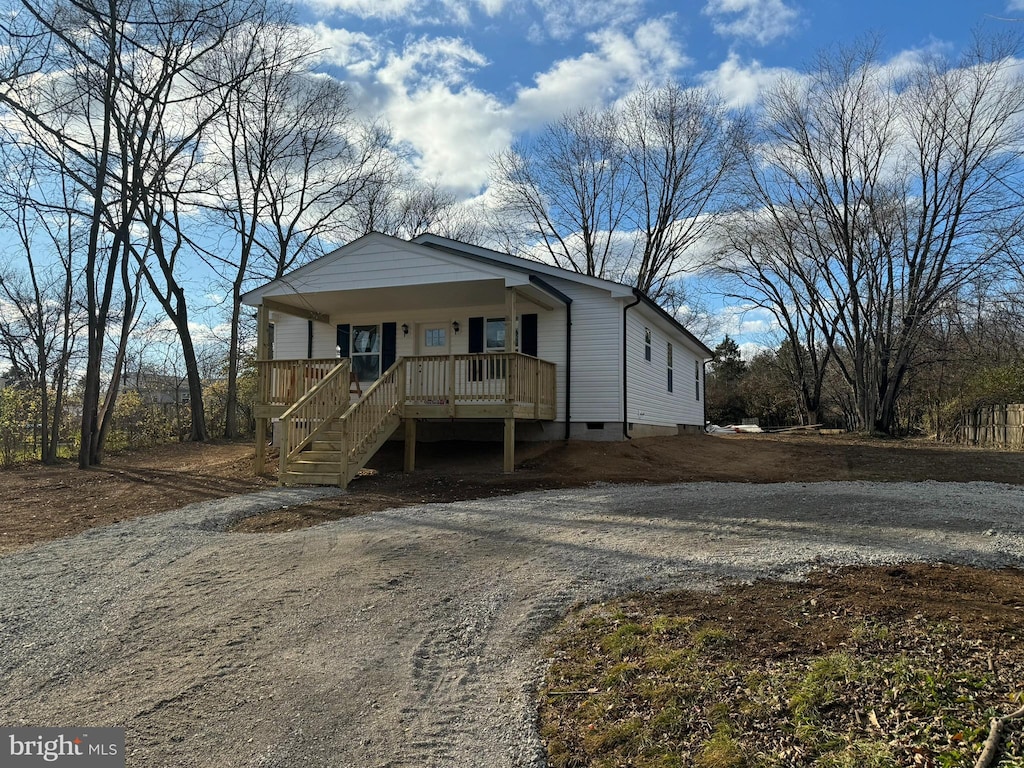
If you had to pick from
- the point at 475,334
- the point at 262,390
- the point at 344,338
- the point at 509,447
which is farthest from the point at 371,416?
the point at 344,338

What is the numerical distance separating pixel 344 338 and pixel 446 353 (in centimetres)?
277

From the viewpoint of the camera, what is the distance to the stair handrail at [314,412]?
10273 mm

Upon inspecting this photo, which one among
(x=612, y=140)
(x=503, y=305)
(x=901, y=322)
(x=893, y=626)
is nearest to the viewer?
(x=893, y=626)

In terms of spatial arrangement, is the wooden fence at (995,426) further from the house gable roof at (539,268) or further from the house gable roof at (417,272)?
the house gable roof at (417,272)

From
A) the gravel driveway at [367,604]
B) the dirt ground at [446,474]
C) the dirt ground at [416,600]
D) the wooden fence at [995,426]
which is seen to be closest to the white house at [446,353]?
the dirt ground at [446,474]

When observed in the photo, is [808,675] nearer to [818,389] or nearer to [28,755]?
[28,755]

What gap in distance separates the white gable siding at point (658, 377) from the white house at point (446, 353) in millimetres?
78

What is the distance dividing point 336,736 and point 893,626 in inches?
110

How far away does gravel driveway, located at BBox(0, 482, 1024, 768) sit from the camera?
2992 millimetres

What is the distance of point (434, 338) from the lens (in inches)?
598

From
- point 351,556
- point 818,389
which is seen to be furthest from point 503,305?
point 818,389

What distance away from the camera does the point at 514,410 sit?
1166 centimetres

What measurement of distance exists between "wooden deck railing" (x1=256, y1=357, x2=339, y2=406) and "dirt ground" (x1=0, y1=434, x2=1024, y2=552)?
1.40 meters

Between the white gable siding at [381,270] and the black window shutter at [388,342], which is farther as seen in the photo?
the black window shutter at [388,342]
